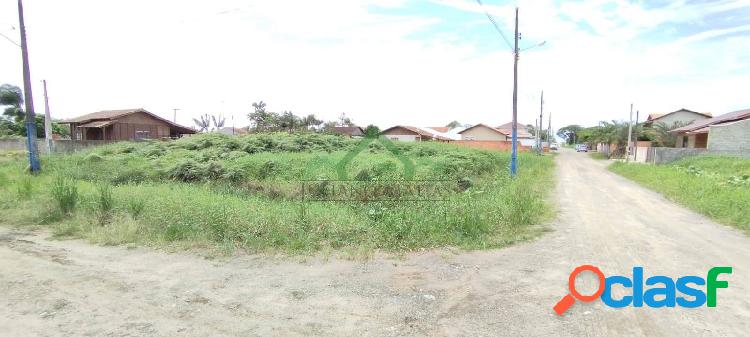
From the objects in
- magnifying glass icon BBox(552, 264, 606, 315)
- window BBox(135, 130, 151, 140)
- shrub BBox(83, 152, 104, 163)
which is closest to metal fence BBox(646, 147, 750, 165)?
magnifying glass icon BBox(552, 264, 606, 315)

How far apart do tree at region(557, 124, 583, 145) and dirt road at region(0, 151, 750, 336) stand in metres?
111

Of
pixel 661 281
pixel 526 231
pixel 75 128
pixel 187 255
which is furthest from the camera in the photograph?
pixel 75 128

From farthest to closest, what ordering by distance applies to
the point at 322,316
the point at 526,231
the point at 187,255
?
the point at 526,231 < the point at 187,255 < the point at 322,316

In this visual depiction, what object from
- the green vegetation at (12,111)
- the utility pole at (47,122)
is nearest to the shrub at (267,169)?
the utility pole at (47,122)

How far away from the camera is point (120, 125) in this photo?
3397cm

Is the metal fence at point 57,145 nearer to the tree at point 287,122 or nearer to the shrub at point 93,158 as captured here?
the shrub at point 93,158

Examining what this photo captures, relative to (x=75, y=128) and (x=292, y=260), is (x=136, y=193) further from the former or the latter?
(x=75, y=128)

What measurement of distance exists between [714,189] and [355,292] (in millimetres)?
12245

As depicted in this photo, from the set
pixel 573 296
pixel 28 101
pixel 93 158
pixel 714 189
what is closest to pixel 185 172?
pixel 28 101

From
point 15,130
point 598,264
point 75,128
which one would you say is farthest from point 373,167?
point 15,130

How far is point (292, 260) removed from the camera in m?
5.77

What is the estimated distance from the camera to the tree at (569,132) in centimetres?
10676

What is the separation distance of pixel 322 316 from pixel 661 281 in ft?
13.4

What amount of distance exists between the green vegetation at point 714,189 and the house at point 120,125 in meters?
36.6
